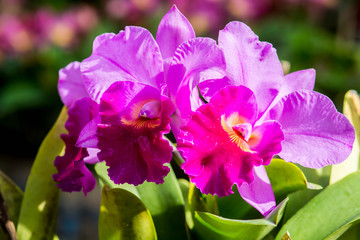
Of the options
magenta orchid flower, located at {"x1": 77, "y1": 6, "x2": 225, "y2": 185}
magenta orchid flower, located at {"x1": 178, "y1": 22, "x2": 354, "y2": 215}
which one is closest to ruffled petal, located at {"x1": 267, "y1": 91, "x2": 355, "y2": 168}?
magenta orchid flower, located at {"x1": 178, "y1": 22, "x2": 354, "y2": 215}

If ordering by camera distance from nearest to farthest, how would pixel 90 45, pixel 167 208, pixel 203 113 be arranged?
pixel 203 113
pixel 167 208
pixel 90 45

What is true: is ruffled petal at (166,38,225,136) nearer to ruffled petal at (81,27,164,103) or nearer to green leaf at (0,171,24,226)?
ruffled petal at (81,27,164,103)

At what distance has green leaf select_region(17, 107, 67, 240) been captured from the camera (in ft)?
2.27

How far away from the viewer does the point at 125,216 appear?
22.9 inches

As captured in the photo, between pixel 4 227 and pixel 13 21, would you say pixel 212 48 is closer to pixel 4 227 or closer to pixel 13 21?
pixel 4 227

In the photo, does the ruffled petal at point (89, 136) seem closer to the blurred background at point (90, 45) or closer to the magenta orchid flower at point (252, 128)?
the magenta orchid flower at point (252, 128)

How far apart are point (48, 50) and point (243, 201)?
7.95 feet

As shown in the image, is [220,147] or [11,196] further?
[11,196]

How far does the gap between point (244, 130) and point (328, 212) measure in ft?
0.55

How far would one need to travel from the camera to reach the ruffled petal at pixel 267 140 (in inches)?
21.6

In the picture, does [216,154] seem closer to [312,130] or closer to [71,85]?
[312,130]

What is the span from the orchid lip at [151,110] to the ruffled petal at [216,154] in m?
0.04

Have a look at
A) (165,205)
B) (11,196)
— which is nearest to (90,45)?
(11,196)

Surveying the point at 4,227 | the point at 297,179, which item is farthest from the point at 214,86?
the point at 4,227
